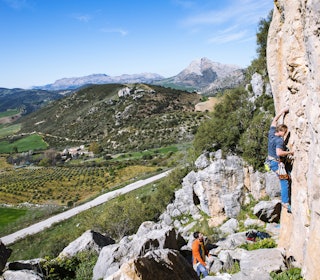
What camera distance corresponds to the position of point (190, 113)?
155125 mm

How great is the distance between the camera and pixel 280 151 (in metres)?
9.55

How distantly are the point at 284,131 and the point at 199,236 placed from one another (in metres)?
5.93

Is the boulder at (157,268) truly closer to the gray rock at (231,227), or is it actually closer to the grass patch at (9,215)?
the gray rock at (231,227)

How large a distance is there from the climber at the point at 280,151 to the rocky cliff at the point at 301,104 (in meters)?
0.28

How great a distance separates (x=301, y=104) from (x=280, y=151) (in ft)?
5.47

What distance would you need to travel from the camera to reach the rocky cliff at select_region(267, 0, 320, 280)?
6953 mm

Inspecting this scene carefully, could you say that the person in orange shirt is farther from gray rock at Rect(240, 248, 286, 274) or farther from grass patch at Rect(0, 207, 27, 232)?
grass patch at Rect(0, 207, 27, 232)

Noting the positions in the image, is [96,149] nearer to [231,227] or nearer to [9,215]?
[9,215]

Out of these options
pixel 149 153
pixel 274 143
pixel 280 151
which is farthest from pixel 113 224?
pixel 149 153

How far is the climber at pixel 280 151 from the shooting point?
31.7 feet

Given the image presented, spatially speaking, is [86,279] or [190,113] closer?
[86,279]

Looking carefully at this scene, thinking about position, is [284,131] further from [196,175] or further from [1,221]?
[1,221]

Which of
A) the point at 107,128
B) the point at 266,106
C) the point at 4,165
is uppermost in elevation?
the point at 266,106

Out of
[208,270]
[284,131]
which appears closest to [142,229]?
[208,270]
